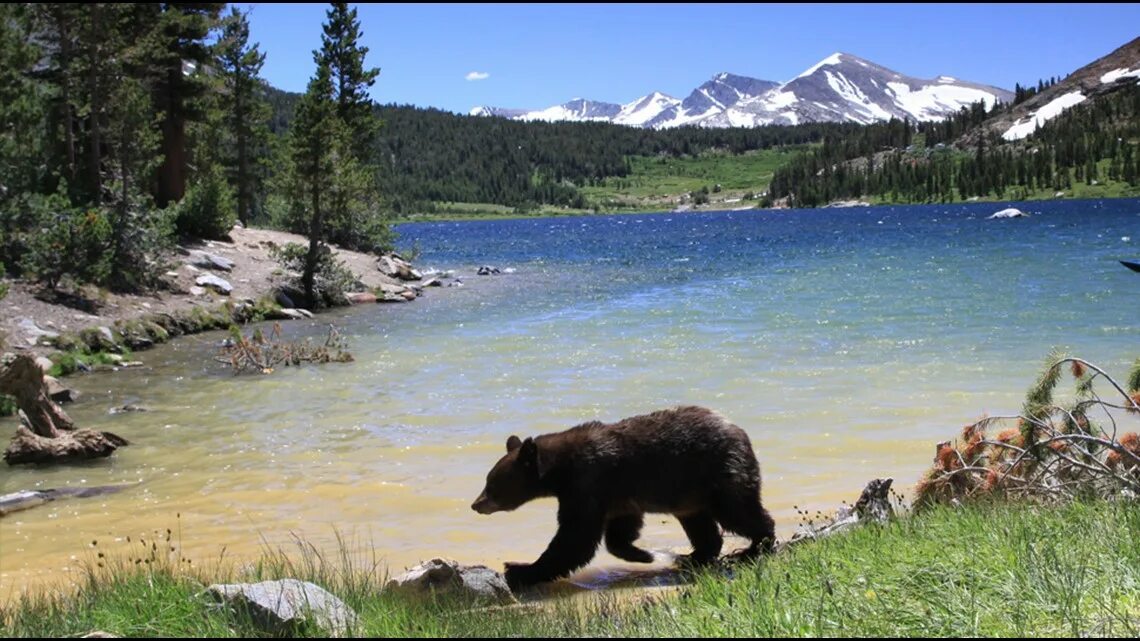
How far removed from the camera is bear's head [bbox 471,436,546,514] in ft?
22.6

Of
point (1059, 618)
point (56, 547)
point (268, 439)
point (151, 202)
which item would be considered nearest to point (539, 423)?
point (268, 439)

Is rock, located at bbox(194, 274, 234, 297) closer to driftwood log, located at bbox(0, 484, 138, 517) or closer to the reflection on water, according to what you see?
the reflection on water

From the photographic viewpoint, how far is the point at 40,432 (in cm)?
1253

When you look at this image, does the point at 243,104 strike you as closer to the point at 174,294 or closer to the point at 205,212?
the point at 205,212

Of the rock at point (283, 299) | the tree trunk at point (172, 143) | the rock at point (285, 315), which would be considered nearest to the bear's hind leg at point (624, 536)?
the rock at point (285, 315)

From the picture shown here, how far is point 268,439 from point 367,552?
213 inches

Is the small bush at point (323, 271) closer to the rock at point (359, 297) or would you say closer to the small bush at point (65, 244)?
the rock at point (359, 297)

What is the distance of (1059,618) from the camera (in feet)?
13.4

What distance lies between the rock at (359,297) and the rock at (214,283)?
4.85m

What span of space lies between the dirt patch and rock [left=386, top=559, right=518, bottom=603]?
1593cm

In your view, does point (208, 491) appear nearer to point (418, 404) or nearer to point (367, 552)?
point (367, 552)

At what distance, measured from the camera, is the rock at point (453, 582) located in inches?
240

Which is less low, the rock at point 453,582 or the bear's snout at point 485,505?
the bear's snout at point 485,505

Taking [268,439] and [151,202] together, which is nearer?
[268,439]
